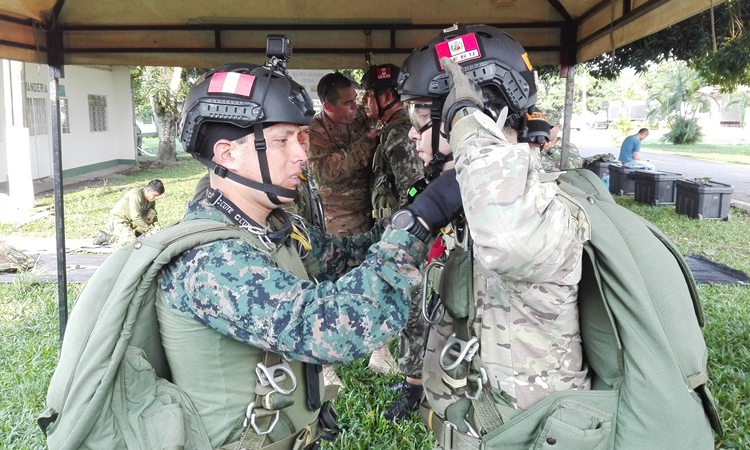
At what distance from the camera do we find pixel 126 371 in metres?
1.70

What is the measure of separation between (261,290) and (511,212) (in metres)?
0.70

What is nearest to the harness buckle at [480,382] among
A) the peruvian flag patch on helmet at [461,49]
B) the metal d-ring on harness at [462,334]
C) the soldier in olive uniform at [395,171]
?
the metal d-ring on harness at [462,334]

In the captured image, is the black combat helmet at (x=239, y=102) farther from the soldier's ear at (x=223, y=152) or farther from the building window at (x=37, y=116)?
the building window at (x=37, y=116)

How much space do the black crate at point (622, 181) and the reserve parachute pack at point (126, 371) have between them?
14.0 m

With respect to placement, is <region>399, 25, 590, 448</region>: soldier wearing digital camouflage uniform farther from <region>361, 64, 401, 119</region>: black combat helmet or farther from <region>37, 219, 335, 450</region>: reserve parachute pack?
<region>361, 64, 401, 119</region>: black combat helmet

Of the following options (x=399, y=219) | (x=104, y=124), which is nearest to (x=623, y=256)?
(x=399, y=219)

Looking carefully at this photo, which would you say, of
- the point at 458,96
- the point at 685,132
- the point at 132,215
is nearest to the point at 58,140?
the point at 458,96

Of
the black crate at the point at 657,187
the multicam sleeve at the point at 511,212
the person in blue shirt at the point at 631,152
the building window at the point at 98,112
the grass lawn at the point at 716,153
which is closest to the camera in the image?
the multicam sleeve at the point at 511,212

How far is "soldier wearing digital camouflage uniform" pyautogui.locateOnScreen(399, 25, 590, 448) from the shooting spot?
1343 mm

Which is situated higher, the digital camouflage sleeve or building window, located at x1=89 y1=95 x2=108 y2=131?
building window, located at x1=89 y1=95 x2=108 y2=131

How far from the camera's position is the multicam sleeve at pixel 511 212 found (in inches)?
51.8

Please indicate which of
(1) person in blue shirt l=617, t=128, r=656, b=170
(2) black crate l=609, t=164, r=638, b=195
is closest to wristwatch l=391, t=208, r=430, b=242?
(2) black crate l=609, t=164, r=638, b=195

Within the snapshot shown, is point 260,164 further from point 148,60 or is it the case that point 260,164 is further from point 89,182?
point 89,182

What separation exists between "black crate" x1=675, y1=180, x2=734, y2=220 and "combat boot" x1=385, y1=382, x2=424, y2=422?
9.01 m
